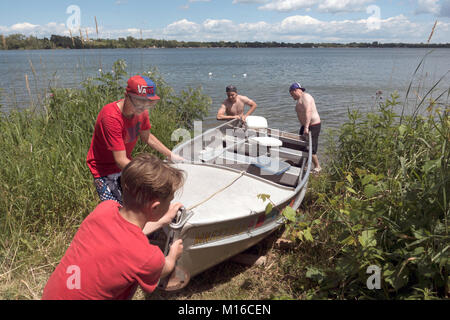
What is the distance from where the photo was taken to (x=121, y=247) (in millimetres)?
1450

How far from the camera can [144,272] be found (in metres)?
1.51

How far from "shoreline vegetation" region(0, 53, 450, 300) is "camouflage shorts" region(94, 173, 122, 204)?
96 cm

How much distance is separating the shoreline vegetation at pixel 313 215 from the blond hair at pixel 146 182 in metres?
1.30

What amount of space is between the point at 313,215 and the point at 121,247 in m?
3.07

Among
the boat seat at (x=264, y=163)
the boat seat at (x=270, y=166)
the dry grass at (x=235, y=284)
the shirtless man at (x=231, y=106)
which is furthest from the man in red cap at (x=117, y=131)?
the shirtless man at (x=231, y=106)

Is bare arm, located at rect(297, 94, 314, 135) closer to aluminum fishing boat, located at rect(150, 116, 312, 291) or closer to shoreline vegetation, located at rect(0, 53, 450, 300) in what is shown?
shoreline vegetation, located at rect(0, 53, 450, 300)

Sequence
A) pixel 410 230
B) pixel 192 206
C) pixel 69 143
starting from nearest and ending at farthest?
pixel 410 230
pixel 192 206
pixel 69 143

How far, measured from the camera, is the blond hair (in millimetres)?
1507

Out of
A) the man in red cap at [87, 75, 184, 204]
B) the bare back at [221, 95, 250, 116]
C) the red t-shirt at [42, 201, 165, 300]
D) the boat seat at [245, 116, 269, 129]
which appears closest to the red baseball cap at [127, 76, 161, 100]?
the man in red cap at [87, 75, 184, 204]

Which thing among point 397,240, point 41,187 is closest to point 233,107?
point 41,187

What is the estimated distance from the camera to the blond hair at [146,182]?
151 cm

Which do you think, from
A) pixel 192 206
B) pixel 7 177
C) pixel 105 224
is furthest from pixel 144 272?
pixel 7 177
